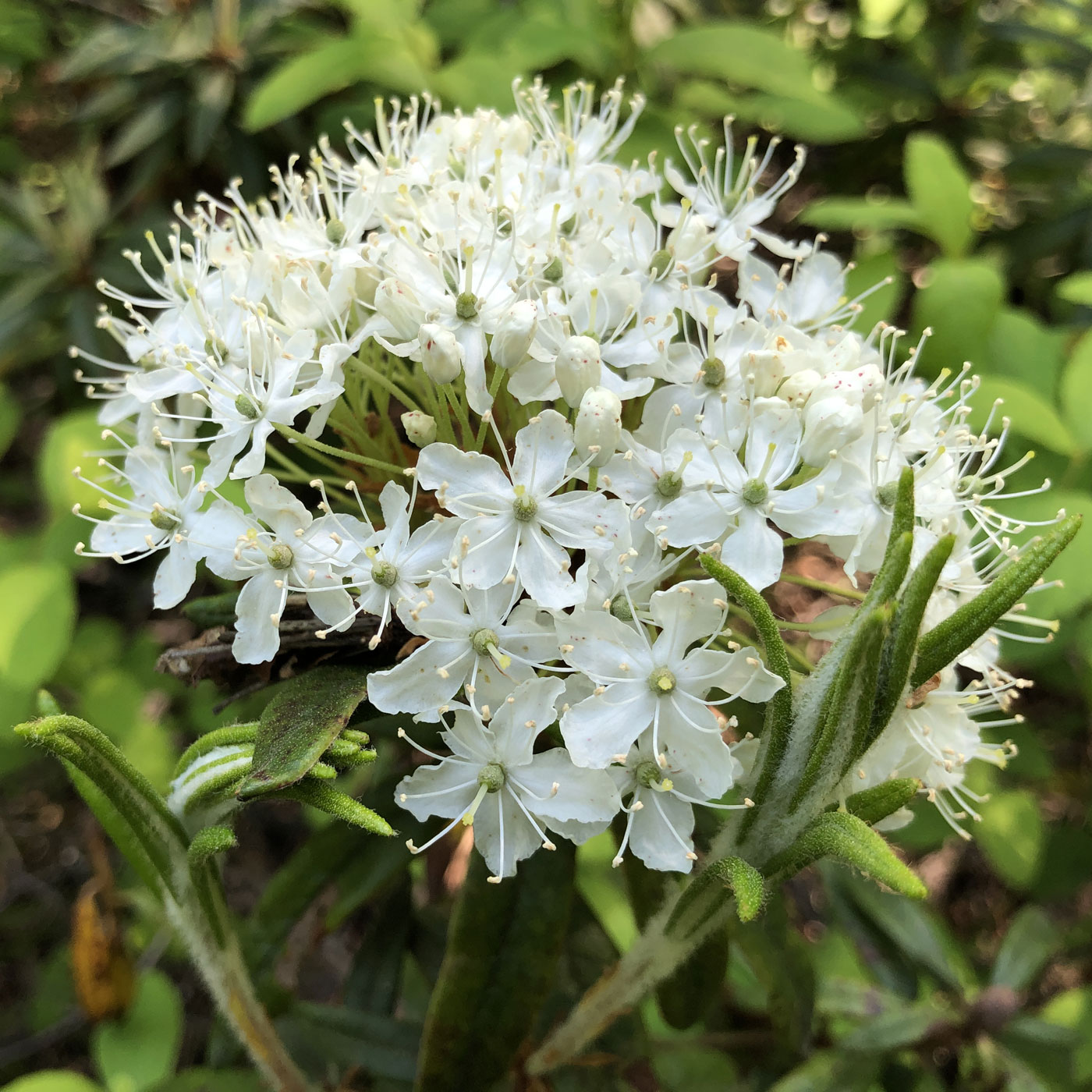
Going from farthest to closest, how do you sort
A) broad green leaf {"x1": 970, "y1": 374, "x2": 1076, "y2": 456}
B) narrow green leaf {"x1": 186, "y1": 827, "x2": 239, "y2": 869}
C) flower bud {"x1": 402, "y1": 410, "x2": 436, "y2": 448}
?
broad green leaf {"x1": 970, "y1": 374, "x2": 1076, "y2": 456}, flower bud {"x1": 402, "y1": 410, "x2": 436, "y2": 448}, narrow green leaf {"x1": 186, "y1": 827, "x2": 239, "y2": 869}

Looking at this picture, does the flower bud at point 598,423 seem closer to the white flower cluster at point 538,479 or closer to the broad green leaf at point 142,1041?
the white flower cluster at point 538,479

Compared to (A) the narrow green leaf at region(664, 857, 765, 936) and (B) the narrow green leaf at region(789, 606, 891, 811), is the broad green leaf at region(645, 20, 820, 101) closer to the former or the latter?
(B) the narrow green leaf at region(789, 606, 891, 811)

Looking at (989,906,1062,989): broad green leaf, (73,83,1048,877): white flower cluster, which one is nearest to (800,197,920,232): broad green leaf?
(73,83,1048,877): white flower cluster

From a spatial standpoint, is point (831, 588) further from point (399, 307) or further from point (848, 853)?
point (399, 307)

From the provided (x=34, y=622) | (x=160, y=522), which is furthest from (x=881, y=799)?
(x=34, y=622)

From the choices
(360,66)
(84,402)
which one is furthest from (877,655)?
(84,402)

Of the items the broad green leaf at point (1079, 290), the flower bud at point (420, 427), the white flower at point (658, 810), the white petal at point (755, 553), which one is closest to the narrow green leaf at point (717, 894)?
the white flower at point (658, 810)

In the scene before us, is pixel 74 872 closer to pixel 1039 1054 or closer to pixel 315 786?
pixel 315 786
